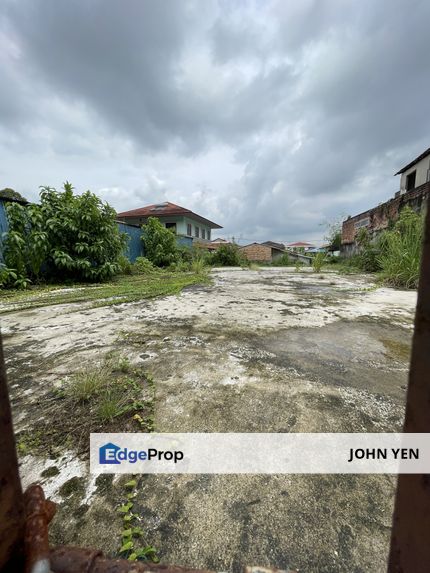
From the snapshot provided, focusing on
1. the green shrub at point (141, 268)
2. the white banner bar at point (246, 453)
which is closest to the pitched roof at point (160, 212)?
the green shrub at point (141, 268)

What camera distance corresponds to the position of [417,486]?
339 millimetres

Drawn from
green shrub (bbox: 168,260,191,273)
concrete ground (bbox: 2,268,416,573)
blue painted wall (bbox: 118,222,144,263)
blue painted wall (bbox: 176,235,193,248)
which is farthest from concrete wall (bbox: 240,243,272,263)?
concrete ground (bbox: 2,268,416,573)

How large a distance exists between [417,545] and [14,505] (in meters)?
0.56

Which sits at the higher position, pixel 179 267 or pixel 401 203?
pixel 401 203

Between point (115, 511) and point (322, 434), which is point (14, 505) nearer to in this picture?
point (115, 511)

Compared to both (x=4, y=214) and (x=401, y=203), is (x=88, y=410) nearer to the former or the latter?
(x=4, y=214)

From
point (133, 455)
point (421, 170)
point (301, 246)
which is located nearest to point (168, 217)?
point (421, 170)

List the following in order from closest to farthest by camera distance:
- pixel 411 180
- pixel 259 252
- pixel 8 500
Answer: pixel 8 500 → pixel 411 180 → pixel 259 252

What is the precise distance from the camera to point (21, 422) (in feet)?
3.33

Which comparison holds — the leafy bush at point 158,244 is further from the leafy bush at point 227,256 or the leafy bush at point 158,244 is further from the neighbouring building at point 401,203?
the neighbouring building at point 401,203

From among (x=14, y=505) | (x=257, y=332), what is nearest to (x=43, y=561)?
(x=14, y=505)

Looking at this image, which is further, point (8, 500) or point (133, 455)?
point (133, 455)

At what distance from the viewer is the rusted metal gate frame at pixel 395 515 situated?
321 millimetres

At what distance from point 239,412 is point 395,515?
77cm
